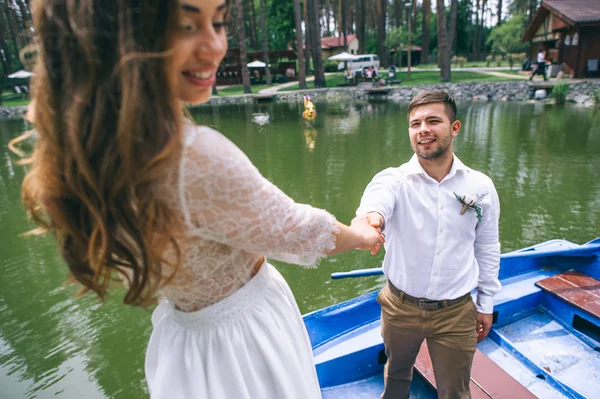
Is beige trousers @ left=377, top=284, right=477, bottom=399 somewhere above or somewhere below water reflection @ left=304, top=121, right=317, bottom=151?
above

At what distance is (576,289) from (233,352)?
3.05 metres

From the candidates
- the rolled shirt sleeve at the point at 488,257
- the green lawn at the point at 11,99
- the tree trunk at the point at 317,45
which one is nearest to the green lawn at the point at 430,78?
the tree trunk at the point at 317,45

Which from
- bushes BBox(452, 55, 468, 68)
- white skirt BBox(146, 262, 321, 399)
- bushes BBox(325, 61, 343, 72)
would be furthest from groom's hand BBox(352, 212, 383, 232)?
bushes BBox(325, 61, 343, 72)

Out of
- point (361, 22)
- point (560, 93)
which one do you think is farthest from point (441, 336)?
point (361, 22)

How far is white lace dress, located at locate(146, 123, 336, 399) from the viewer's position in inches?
31.7

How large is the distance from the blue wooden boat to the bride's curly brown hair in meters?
1.92

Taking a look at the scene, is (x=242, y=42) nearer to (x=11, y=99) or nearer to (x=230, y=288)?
(x=11, y=99)

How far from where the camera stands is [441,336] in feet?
6.28

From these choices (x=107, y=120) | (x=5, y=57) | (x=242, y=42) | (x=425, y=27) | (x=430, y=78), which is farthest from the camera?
(x=425, y=27)

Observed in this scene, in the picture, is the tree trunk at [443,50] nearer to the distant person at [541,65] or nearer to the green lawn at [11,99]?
the distant person at [541,65]

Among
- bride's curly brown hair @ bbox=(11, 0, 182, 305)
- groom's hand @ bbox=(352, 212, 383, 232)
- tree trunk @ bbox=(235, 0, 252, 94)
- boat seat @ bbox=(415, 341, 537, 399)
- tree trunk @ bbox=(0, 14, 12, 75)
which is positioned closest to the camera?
bride's curly brown hair @ bbox=(11, 0, 182, 305)

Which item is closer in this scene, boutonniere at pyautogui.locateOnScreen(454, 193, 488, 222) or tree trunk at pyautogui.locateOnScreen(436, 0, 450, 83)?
boutonniere at pyautogui.locateOnScreen(454, 193, 488, 222)

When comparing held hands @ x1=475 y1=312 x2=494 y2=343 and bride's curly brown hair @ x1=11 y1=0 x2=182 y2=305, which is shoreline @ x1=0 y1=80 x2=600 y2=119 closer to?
held hands @ x1=475 y1=312 x2=494 y2=343

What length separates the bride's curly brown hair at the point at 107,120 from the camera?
716 millimetres
